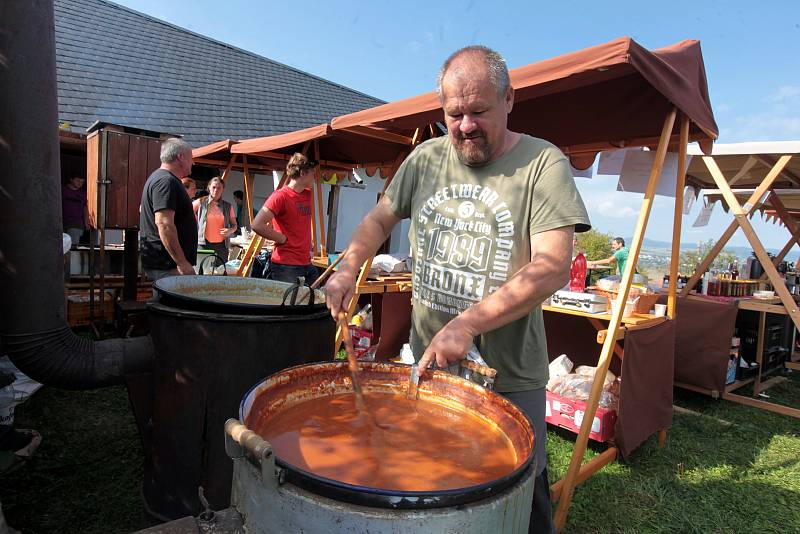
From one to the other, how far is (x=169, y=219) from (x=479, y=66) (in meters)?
3.05

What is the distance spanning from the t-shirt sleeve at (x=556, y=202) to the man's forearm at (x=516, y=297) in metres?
0.14

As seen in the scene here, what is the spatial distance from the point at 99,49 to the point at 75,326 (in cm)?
1108

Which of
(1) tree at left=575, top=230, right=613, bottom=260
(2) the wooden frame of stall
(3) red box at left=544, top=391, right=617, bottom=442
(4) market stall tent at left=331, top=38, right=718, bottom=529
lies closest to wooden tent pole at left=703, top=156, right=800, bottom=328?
(2) the wooden frame of stall

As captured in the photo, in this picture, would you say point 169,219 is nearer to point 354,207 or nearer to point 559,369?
point 559,369

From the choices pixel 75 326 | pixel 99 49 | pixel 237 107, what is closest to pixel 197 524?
pixel 75 326

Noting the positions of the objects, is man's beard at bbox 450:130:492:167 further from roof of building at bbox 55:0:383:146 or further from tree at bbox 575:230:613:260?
tree at bbox 575:230:613:260

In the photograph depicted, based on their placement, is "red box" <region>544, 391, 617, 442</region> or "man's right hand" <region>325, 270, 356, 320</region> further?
"red box" <region>544, 391, 617, 442</region>

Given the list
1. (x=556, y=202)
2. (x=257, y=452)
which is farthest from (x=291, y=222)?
(x=257, y=452)

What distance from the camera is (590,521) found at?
2.90m

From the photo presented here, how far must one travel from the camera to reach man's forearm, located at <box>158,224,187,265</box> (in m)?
3.71

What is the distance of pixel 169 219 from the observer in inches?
146

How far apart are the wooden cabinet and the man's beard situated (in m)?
4.85

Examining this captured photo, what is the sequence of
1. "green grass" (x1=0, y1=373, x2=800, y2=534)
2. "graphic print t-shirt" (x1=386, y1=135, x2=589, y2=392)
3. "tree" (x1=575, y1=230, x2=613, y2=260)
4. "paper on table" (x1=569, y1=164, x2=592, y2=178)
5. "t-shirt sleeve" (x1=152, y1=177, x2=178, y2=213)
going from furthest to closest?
"tree" (x1=575, y1=230, x2=613, y2=260), "paper on table" (x1=569, y1=164, x2=592, y2=178), "t-shirt sleeve" (x1=152, y1=177, x2=178, y2=213), "green grass" (x1=0, y1=373, x2=800, y2=534), "graphic print t-shirt" (x1=386, y1=135, x2=589, y2=392)

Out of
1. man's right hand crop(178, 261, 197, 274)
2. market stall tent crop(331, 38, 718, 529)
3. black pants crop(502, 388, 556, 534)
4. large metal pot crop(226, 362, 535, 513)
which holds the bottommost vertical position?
black pants crop(502, 388, 556, 534)
